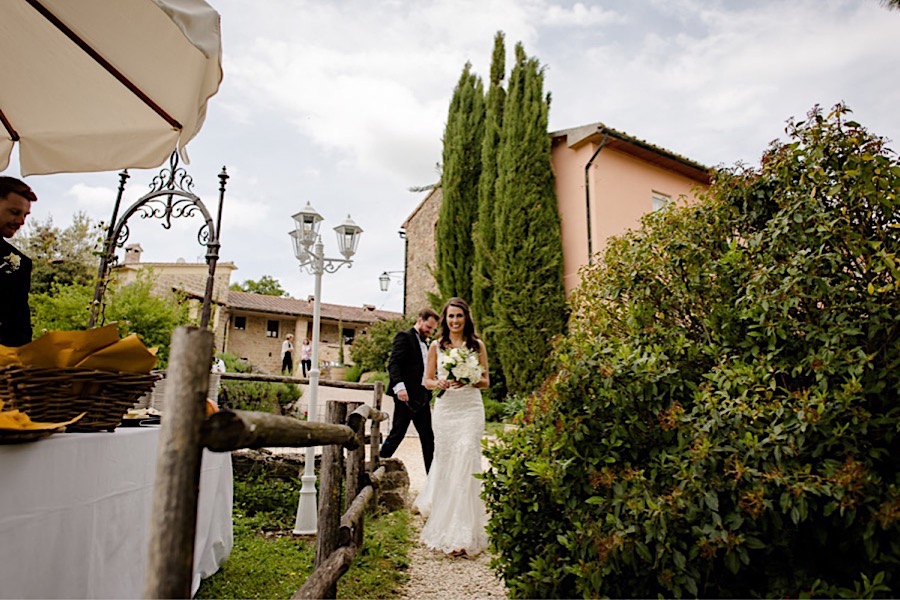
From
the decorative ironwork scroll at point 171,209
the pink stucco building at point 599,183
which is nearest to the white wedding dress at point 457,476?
the decorative ironwork scroll at point 171,209

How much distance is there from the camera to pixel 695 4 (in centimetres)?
712

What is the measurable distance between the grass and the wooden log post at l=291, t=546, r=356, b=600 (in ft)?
3.79

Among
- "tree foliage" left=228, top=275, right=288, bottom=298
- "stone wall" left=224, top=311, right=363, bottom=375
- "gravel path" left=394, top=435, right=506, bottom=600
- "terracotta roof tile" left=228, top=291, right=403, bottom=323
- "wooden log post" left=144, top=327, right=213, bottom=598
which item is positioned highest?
"tree foliage" left=228, top=275, right=288, bottom=298

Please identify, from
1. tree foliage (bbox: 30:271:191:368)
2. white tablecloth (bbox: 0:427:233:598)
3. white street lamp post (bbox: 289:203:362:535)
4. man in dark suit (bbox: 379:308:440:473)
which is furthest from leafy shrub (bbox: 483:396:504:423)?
white tablecloth (bbox: 0:427:233:598)

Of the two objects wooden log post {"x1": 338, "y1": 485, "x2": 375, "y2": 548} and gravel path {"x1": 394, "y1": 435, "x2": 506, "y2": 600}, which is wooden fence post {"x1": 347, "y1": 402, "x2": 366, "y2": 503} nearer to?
wooden log post {"x1": 338, "y1": 485, "x2": 375, "y2": 548}

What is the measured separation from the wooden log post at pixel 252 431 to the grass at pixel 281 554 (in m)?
1.98

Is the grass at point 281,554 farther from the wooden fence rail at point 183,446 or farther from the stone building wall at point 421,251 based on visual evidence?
the stone building wall at point 421,251

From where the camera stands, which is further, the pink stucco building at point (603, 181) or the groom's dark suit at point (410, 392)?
the pink stucco building at point (603, 181)

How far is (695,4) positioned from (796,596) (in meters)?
7.58

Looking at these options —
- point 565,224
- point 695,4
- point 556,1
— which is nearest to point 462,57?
point 565,224

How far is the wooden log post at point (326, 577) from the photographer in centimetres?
175

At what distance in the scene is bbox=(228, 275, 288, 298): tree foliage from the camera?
44906 mm

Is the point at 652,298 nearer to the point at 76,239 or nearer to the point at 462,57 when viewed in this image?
the point at 462,57

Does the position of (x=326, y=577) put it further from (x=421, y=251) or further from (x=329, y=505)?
(x=421, y=251)
